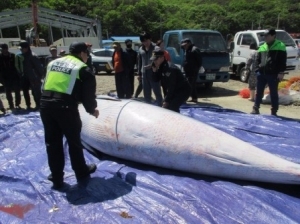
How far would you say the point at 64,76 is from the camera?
3420mm

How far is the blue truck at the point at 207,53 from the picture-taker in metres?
9.68

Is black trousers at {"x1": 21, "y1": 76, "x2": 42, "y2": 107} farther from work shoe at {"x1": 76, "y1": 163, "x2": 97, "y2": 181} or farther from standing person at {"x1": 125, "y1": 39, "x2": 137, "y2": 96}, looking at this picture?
→ work shoe at {"x1": 76, "y1": 163, "x2": 97, "y2": 181}

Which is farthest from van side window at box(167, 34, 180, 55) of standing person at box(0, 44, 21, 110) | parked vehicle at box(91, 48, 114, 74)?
parked vehicle at box(91, 48, 114, 74)

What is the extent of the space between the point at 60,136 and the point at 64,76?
679mm

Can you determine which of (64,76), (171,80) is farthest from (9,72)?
Answer: (64,76)

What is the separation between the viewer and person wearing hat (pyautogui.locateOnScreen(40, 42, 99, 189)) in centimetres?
342

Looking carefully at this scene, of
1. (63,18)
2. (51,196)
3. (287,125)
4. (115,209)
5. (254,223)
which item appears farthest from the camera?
(63,18)

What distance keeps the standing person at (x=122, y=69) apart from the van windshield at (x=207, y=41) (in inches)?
105

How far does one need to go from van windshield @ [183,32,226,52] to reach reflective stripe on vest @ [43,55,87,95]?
694 cm

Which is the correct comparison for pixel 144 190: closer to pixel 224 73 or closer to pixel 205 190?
pixel 205 190

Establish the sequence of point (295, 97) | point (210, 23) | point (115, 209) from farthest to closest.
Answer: point (210, 23) → point (295, 97) → point (115, 209)

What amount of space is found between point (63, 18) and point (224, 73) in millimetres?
10972

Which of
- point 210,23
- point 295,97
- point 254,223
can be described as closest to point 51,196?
point 254,223

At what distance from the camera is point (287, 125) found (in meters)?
5.42
